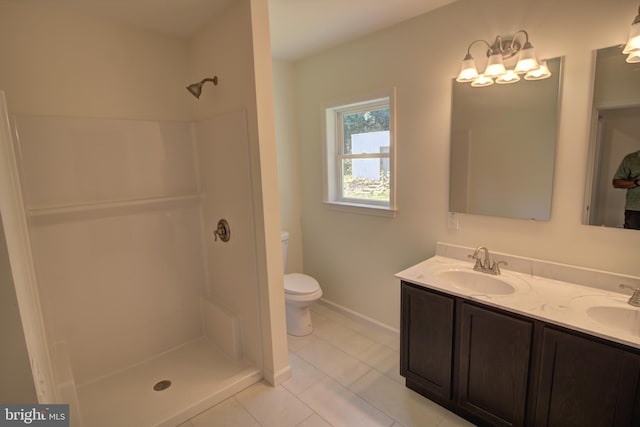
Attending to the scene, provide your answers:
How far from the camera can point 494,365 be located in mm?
1630

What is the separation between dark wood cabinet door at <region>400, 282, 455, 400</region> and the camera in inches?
70.9

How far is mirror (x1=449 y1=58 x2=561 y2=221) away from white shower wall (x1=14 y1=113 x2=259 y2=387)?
140 cm

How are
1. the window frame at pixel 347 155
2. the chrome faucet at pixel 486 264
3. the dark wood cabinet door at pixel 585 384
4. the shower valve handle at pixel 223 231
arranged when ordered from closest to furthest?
the dark wood cabinet door at pixel 585 384 → the chrome faucet at pixel 486 264 → the shower valve handle at pixel 223 231 → the window frame at pixel 347 155

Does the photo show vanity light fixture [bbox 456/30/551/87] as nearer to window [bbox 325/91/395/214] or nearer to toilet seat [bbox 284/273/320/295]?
window [bbox 325/91/395/214]

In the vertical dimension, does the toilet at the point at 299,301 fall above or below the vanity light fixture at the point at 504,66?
below

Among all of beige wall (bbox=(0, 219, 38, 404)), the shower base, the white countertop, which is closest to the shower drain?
the shower base

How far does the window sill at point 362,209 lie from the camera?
→ 2584 millimetres

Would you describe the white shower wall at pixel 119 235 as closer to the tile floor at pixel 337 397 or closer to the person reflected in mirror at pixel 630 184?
the tile floor at pixel 337 397

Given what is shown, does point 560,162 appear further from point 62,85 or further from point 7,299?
point 62,85

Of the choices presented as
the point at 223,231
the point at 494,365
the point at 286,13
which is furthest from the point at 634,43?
the point at 223,231

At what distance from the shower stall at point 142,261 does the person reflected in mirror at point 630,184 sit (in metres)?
1.98

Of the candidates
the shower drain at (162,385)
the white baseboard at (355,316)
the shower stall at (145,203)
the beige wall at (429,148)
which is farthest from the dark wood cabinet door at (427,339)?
the shower drain at (162,385)

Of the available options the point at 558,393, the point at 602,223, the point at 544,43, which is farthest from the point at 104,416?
the point at 544,43

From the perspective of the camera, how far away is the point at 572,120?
171cm
